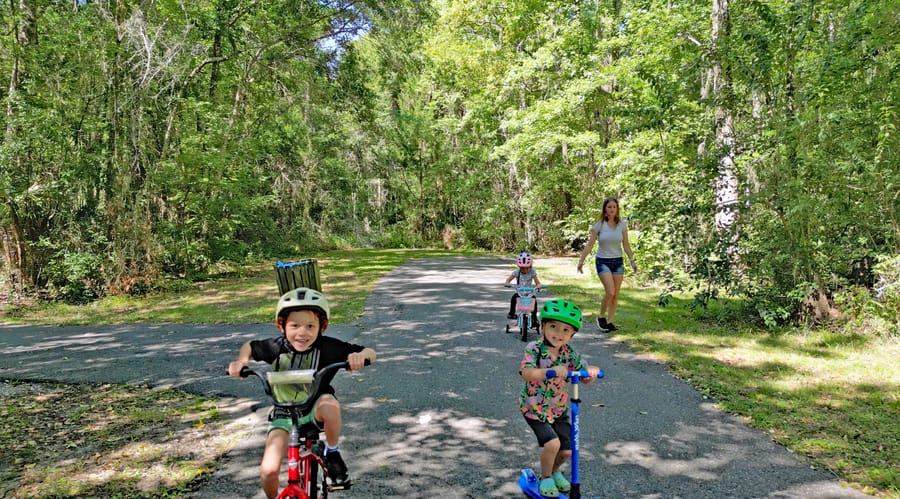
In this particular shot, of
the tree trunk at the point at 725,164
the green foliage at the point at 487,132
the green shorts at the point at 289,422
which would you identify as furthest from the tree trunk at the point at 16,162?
the tree trunk at the point at 725,164

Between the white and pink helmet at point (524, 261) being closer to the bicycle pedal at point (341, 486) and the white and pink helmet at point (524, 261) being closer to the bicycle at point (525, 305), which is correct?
the bicycle at point (525, 305)

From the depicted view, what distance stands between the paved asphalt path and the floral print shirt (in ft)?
2.17

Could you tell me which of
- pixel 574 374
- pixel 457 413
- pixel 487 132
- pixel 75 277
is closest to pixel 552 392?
pixel 574 374

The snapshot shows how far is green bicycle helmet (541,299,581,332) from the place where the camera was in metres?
3.45

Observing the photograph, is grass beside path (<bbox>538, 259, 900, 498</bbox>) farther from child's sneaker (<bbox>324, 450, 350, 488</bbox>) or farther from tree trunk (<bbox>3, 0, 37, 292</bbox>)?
tree trunk (<bbox>3, 0, 37, 292</bbox>)

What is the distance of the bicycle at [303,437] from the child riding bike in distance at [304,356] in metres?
0.06

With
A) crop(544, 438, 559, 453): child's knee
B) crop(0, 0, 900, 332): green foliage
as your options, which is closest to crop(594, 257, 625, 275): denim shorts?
crop(0, 0, 900, 332): green foliage

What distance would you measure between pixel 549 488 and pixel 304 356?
5.82 feet

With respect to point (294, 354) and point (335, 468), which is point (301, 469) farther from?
point (294, 354)

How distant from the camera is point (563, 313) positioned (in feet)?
11.4

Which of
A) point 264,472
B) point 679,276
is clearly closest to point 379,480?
point 264,472

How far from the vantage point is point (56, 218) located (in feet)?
48.1

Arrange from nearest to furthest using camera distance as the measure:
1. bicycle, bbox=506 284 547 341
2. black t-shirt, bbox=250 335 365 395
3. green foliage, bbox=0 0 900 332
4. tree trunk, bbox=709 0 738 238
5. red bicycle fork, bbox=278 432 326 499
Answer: red bicycle fork, bbox=278 432 326 499 → black t-shirt, bbox=250 335 365 395 → green foliage, bbox=0 0 900 332 → bicycle, bbox=506 284 547 341 → tree trunk, bbox=709 0 738 238

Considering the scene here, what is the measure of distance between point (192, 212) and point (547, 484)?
1683 centimetres
